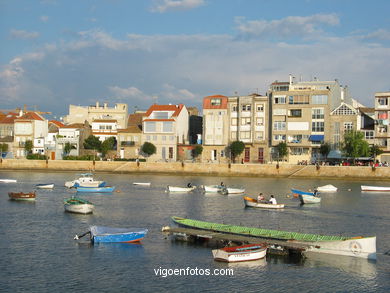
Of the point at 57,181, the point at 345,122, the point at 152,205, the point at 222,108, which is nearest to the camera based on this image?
the point at 152,205

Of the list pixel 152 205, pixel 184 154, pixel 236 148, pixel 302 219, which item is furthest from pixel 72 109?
pixel 302 219

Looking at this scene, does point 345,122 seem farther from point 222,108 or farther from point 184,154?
point 184,154

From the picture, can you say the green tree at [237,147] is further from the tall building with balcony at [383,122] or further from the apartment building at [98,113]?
the apartment building at [98,113]

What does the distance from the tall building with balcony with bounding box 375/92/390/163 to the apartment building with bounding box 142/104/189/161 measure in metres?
40.6

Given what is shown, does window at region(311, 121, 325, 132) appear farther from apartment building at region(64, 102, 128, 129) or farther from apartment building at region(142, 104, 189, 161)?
apartment building at region(64, 102, 128, 129)

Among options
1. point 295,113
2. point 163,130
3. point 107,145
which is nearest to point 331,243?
point 295,113

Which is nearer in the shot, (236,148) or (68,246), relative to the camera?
(68,246)

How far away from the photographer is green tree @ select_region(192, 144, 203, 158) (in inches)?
4601

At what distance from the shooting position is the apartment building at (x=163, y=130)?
11744 centimetres

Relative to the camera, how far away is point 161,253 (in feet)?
116

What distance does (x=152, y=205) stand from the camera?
58844 mm

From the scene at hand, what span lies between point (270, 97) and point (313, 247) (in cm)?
8097

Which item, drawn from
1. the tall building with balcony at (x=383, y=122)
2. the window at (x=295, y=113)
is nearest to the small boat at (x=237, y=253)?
the tall building with balcony at (x=383, y=122)

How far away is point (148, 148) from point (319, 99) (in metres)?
36.0
